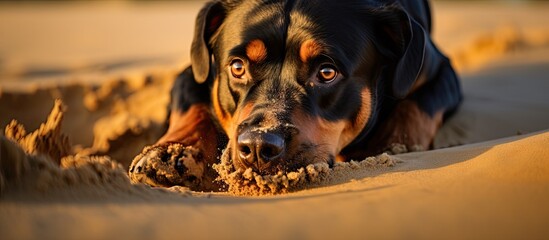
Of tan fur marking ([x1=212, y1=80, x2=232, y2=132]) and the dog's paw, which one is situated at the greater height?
tan fur marking ([x1=212, y1=80, x2=232, y2=132])

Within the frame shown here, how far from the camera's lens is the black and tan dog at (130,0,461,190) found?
120 inches

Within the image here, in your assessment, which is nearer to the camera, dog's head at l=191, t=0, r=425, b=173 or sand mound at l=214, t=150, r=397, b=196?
sand mound at l=214, t=150, r=397, b=196

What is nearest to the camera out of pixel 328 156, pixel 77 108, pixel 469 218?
pixel 469 218

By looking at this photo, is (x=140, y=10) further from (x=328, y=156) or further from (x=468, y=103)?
(x=328, y=156)

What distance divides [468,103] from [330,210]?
3252 mm

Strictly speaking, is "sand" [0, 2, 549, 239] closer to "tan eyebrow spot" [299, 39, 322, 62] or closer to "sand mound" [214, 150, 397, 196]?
"sand mound" [214, 150, 397, 196]

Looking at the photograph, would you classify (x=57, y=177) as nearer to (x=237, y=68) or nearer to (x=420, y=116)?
(x=237, y=68)

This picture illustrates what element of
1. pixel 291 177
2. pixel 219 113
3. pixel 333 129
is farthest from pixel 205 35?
Result: pixel 291 177

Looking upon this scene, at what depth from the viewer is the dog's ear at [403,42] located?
143 inches

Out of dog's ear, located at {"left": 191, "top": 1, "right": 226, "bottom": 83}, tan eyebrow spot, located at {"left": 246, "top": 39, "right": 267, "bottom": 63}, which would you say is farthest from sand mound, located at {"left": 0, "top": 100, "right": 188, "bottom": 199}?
dog's ear, located at {"left": 191, "top": 1, "right": 226, "bottom": 83}

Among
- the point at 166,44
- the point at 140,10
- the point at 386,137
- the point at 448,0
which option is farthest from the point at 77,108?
the point at 448,0

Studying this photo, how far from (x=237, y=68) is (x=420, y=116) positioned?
1.20 m

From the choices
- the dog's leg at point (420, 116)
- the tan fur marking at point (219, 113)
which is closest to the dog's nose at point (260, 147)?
the tan fur marking at point (219, 113)

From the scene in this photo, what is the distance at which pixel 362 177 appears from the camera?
264 centimetres
